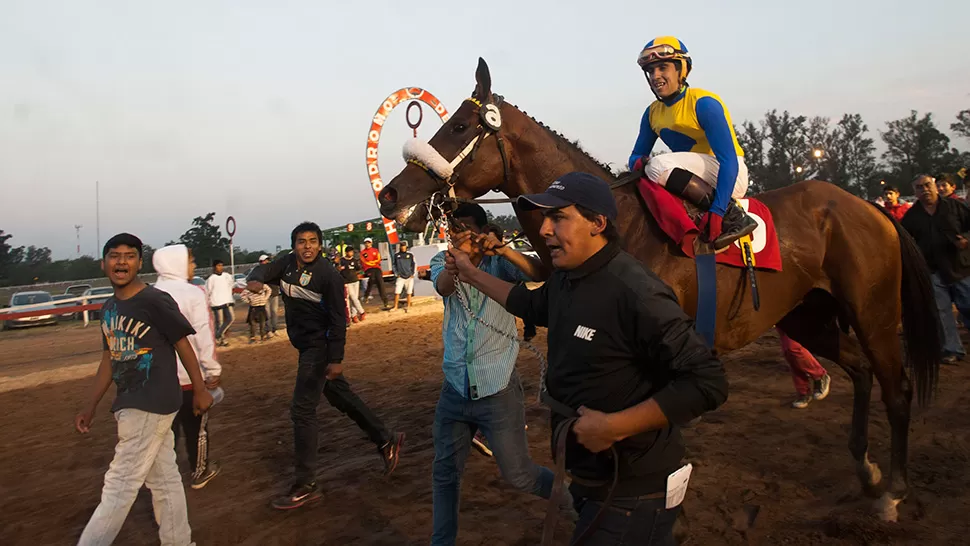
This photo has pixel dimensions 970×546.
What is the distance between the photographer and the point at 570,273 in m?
2.10

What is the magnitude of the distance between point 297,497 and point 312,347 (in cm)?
118

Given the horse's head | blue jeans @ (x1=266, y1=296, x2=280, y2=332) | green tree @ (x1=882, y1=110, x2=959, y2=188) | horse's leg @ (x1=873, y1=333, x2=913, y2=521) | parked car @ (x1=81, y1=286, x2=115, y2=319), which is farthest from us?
green tree @ (x1=882, y1=110, x2=959, y2=188)

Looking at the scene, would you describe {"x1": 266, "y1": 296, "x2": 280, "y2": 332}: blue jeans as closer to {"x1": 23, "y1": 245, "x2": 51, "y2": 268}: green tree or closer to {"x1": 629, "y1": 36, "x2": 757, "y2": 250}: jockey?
{"x1": 629, "y1": 36, "x2": 757, "y2": 250}: jockey

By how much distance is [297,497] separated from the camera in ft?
15.0

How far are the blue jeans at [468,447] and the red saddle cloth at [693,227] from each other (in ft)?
4.38

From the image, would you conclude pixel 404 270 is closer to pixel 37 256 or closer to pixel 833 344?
pixel 833 344

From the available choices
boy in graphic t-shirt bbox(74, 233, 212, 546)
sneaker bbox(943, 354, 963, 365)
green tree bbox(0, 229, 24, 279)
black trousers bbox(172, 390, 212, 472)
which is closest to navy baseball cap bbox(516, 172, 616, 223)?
boy in graphic t-shirt bbox(74, 233, 212, 546)

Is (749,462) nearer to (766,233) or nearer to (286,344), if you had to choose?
(766,233)

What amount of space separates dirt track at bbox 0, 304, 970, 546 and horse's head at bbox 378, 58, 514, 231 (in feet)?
7.25

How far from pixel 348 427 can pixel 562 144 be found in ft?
14.5

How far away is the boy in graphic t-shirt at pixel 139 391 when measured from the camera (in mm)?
3391

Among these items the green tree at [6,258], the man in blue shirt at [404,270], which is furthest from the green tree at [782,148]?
the green tree at [6,258]

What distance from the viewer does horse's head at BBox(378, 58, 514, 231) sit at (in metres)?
3.62

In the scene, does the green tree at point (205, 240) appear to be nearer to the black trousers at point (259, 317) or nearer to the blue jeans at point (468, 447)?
the black trousers at point (259, 317)
